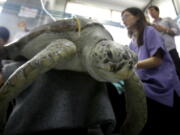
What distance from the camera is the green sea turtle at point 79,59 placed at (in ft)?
1.51

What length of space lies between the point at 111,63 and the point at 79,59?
0.14m

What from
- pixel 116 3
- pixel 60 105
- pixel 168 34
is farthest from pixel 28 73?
pixel 116 3

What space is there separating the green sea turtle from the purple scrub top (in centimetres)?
17

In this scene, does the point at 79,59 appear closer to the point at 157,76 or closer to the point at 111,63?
the point at 111,63

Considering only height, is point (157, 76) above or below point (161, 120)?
above

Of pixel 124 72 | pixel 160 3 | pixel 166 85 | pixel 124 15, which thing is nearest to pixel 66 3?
pixel 160 3

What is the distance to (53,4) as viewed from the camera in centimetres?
281

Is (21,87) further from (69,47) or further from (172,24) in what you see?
(172,24)

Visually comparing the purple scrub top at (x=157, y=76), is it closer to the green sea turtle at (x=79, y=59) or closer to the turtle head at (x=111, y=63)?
the green sea turtle at (x=79, y=59)

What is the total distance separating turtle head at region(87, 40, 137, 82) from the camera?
0.46 m

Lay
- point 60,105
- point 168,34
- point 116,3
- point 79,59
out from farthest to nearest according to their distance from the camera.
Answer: point 116,3 < point 168,34 < point 79,59 < point 60,105

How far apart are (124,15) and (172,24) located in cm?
89

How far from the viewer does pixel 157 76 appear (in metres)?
0.80

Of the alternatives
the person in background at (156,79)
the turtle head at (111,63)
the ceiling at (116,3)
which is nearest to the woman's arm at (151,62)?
the person in background at (156,79)
